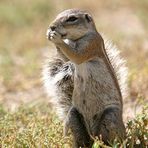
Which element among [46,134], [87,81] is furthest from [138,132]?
[46,134]

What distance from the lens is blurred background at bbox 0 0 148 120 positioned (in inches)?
325

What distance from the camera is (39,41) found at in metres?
11.9

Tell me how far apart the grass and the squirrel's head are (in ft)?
3.03

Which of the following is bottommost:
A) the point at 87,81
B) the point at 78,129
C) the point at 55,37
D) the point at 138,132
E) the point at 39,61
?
the point at 138,132

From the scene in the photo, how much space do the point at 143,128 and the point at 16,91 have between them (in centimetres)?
362

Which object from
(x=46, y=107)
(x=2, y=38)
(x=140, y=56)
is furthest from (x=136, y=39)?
(x=46, y=107)

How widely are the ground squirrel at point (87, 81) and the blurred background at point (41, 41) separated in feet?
2.85

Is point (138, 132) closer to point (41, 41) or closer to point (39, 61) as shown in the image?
point (39, 61)

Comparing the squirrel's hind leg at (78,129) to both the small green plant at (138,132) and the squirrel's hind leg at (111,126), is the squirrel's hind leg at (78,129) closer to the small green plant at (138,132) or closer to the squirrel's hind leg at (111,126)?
the squirrel's hind leg at (111,126)

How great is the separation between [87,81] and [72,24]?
0.54m

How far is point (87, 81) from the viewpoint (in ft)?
18.3

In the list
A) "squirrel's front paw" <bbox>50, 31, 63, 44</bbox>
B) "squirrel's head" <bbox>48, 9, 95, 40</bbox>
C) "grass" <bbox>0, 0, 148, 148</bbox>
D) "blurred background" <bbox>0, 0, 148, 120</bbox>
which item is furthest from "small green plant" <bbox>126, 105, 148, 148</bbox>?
"squirrel's front paw" <bbox>50, 31, 63, 44</bbox>

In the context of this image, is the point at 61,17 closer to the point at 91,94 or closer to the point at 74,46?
the point at 74,46

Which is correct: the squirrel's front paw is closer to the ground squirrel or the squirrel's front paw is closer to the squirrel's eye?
the ground squirrel
